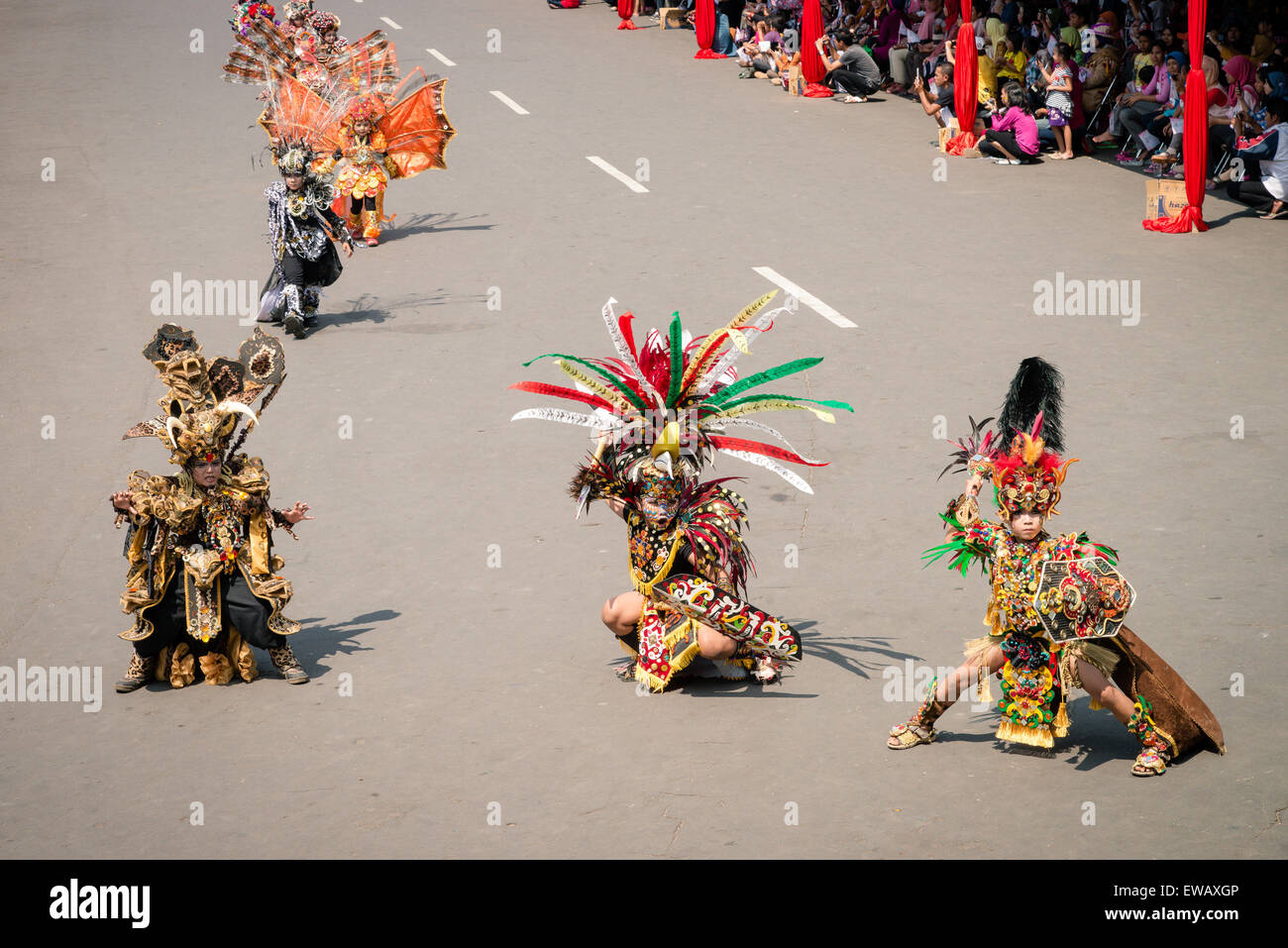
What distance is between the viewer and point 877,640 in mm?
7820

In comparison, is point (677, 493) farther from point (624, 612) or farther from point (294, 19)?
point (294, 19)

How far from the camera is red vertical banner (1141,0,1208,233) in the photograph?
1456 cm

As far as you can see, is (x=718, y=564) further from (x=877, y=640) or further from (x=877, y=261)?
(x=877, y=261)

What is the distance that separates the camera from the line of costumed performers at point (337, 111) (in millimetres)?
14297

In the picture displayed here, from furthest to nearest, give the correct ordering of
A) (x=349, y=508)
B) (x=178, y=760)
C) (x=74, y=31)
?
(x=74, y=31) → (x=349, y=508) → (x=178, y=760)

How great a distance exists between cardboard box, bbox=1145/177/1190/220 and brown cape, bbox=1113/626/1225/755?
10172 millimetres

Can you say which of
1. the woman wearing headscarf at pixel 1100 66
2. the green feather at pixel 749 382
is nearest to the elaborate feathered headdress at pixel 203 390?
the green feather at pixel 749 382

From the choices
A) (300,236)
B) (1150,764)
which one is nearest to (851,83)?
(300,236)

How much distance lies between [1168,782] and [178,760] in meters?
4.46

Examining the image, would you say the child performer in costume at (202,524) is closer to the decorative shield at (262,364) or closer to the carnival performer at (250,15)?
the decorative shield at (262,364)

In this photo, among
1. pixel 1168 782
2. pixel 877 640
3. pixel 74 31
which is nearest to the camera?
pixel 1168 782

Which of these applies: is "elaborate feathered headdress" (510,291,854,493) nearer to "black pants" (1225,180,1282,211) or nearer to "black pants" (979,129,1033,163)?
"black pants" (1225,180,1282,211)

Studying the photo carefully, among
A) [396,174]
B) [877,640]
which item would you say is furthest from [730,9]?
[877,640]

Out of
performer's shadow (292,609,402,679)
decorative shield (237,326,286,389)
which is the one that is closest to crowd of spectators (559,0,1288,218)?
performer's shadow (292,609,402,679)
